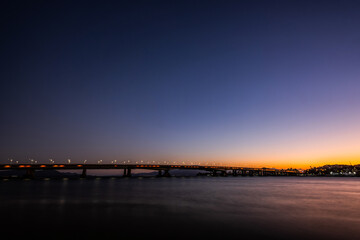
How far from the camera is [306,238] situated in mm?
17750

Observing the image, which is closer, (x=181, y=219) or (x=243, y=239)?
(x=243, y=239)

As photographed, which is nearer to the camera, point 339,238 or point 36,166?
point 339,238

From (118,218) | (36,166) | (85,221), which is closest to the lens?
(85,221)

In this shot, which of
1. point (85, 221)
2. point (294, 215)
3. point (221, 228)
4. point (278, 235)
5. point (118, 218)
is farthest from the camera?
point (294, 215)

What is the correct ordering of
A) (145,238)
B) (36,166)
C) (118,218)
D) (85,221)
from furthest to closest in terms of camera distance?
(36,166) → (118,218) → (85,221) → (145,238)

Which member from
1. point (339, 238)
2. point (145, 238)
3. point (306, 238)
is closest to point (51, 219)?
point (145, 238)

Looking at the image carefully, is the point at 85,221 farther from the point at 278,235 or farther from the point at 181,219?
the point at 278,235

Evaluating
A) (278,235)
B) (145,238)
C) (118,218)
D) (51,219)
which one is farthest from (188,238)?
(51,219)

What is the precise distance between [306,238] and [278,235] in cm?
177

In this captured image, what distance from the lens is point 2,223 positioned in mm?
21344

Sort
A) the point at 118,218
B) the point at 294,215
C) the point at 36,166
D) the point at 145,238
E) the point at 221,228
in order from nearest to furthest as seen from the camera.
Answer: the point at 145,238
the point at 221,228
the point at 118,218
the point at 294,215
the point at 36,166

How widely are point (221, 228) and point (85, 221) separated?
11.6m

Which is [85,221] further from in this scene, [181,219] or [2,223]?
[181,219]

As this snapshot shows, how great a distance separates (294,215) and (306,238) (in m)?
10.6
